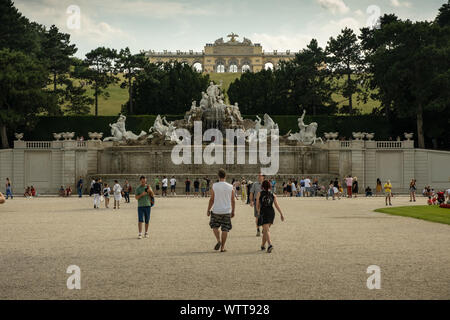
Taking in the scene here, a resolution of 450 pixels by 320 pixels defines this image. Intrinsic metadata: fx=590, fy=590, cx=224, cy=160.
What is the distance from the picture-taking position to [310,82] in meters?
72.4

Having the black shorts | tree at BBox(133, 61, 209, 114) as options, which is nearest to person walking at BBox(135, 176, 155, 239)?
the black shorts

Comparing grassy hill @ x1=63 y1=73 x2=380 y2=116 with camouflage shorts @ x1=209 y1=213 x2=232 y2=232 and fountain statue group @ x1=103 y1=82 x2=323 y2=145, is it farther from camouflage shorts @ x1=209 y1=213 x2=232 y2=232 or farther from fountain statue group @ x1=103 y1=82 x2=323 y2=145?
camouflage shorts @ x1=209 y1=213 x2=232 y2=232

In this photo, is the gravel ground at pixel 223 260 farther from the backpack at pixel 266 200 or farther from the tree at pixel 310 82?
the tree at pixel 310 82

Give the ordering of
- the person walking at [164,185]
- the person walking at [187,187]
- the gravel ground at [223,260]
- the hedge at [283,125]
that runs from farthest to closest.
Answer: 1. the hedge at [283,125]
2. the person walking at [187,187]
3. the person walking at [164,185]
4. the gravel ground at [223,260]

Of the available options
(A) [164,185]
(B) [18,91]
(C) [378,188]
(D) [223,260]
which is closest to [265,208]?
(D) [223,260]

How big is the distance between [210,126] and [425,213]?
3473 centimetres

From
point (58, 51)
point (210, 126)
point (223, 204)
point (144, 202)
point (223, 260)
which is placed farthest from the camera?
point (58, 51)

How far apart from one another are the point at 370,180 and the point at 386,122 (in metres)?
14.4

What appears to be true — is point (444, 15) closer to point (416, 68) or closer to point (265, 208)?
point (416, 68)

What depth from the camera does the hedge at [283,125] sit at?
202 ft

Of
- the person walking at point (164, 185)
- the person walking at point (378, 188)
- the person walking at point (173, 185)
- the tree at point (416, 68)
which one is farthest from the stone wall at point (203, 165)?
the tree at point (416, 68)

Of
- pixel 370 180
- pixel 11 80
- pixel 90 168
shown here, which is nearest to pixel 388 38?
pixel 370 180

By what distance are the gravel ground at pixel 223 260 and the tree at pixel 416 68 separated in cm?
3375

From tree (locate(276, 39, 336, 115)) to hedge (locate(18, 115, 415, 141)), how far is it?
6654mm
